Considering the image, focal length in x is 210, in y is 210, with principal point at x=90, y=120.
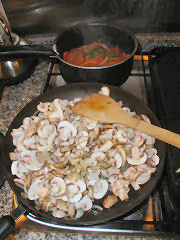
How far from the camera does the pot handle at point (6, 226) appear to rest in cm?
65

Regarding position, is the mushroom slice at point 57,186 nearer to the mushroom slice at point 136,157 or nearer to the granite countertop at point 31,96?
the granite countertop at point 31,96

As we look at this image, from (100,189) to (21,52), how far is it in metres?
0.76

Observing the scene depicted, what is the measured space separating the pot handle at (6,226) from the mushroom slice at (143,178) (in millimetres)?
477

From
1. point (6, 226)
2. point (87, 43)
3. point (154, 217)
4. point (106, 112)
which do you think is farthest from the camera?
point (87, 43)

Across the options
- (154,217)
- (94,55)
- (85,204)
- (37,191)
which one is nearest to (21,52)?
(94,55)

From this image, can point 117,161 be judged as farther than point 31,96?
No

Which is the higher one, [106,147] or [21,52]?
[21,52]

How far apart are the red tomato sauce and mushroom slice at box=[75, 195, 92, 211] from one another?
2.53 ft

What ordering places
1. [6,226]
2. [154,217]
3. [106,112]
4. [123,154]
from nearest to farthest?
[6,226]
[154,217]
[123,154]
[106,112]

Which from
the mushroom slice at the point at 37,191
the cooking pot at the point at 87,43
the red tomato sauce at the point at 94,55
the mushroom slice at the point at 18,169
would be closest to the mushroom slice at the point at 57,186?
the mushroom slice at the point at 37,191

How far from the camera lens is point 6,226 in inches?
25.9

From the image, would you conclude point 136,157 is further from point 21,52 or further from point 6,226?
point 21,52

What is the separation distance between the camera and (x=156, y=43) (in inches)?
59.4

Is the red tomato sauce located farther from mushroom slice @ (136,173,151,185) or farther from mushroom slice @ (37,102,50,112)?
mushroom slice @ (136,173,151,185)
